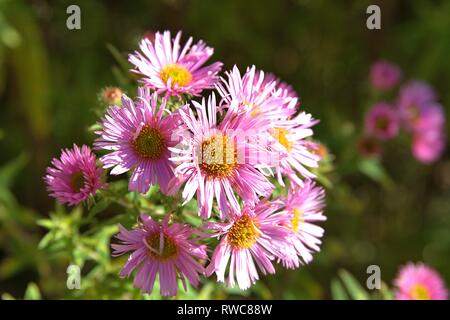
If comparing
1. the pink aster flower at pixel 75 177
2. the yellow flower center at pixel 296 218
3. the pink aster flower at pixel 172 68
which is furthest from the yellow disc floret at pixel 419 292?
the pink aster flower at pixel 75 177

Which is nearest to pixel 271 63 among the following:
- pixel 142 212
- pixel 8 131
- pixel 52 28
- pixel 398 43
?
pixel 398 43

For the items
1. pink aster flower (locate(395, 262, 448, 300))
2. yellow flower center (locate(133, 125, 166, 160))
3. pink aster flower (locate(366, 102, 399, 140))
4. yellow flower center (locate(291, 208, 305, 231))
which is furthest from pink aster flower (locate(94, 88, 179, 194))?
pink aster flower (locate(366, 102, 399, 140))

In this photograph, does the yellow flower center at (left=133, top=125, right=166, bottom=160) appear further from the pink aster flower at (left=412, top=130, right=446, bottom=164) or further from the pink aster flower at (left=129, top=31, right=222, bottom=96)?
the pink aster flower at (left=412, top=130, right=446, bottom=164)

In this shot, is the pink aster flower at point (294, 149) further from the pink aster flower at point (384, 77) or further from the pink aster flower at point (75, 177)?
the pink aster flower at point (384, 77)

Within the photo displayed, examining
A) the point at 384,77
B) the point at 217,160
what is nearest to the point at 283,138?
the point at 217,160

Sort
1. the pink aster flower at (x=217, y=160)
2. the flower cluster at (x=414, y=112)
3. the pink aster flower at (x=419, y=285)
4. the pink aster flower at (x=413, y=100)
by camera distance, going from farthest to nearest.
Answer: the pink aster flower at (x=413, y=100) < the flower cluster at (x=414, y=112) < the pink aster flower at (x=419, y=285) < the pink aster flower at (x=217, y=160)

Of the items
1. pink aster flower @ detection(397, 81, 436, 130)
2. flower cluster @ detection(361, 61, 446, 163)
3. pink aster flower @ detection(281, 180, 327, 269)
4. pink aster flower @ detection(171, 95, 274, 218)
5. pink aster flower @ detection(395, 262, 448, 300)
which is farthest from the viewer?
pink aster flower @ detection(397, 81, 436, 130)
